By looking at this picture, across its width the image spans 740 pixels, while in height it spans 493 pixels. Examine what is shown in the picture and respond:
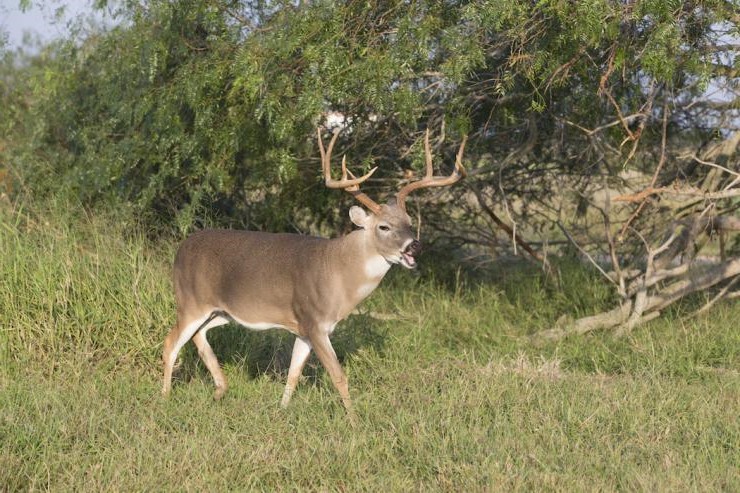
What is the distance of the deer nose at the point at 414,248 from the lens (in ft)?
21.2

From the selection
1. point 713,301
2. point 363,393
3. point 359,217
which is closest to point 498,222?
point 713,301

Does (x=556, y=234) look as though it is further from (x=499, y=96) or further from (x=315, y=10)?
(x=315, y=10)

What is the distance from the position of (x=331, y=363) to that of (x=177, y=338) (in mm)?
1309

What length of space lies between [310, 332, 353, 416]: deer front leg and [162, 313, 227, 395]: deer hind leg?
1.06m

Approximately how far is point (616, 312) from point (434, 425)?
11.3 ft

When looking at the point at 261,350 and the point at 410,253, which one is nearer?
the point at 410,253

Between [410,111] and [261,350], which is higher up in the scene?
[410,111]

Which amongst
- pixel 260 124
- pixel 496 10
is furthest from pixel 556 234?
pixel 496 10

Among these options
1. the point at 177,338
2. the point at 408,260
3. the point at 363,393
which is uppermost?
the point at 408,260

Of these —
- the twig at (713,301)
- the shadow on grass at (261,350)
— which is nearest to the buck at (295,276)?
the shadow on grass at (261,350)

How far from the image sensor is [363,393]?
21.8 feet

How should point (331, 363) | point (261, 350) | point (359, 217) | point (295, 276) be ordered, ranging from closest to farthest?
point (331, 363)
point (359, 217)
point (295, 276)
point (261, 350)

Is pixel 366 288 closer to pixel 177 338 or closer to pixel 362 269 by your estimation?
pixel 362 269

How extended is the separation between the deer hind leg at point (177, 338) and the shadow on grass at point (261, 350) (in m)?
0.35
